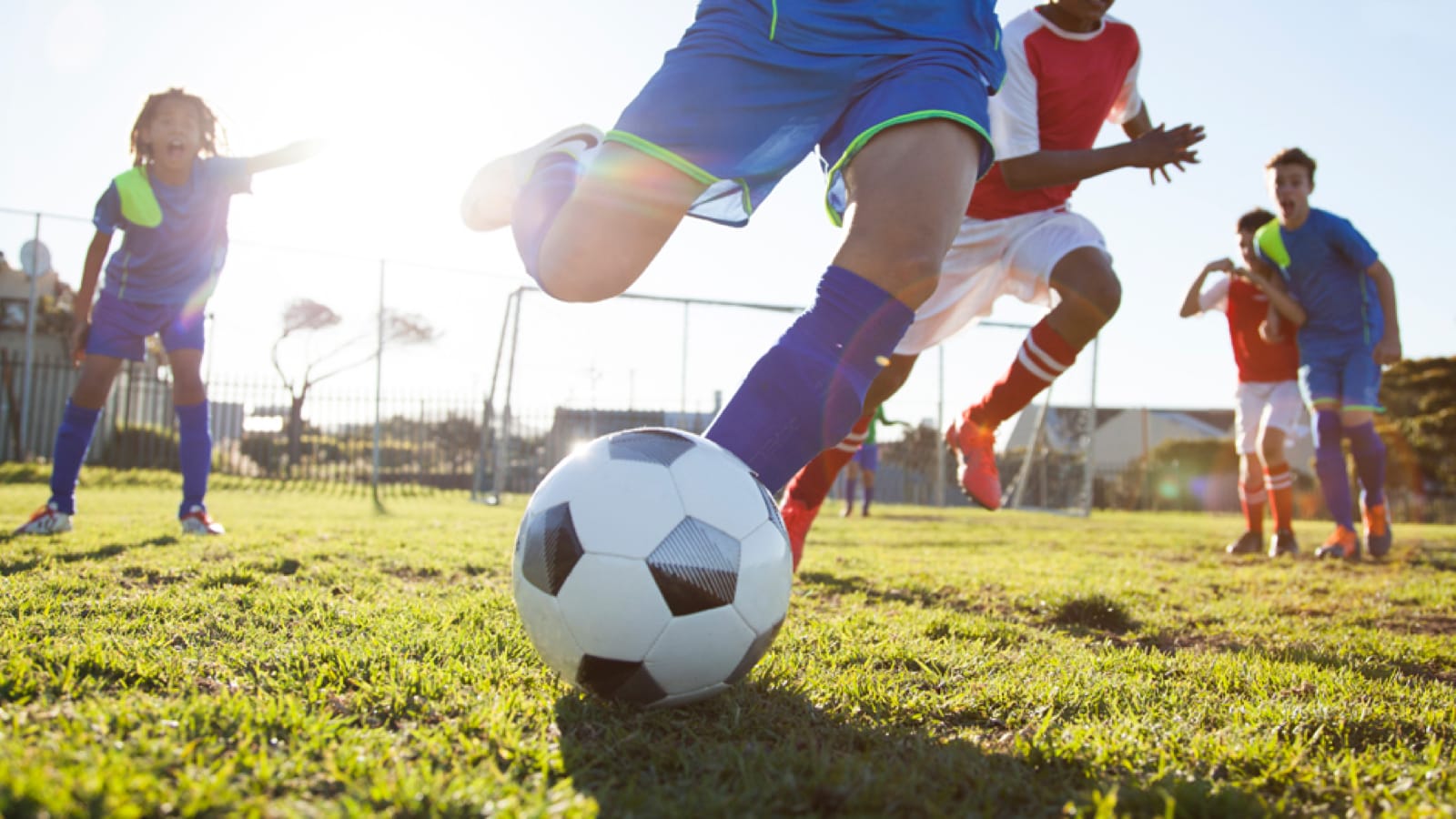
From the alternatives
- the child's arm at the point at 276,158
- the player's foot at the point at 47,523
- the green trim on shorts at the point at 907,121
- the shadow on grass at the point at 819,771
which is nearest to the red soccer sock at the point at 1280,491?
the green trim on shorts at the point at 907,121

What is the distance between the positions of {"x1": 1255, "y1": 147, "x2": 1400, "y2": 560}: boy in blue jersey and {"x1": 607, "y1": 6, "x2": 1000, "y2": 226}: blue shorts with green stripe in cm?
452

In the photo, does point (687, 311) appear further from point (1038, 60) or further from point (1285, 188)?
point (1038, 60)

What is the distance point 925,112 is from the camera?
1913 millimetres

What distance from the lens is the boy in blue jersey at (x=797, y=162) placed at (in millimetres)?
1786

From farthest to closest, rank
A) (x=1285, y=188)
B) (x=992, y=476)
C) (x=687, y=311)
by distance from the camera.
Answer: (x=687, y=311) → (x=1285, y=188) → (x=992, y=476)

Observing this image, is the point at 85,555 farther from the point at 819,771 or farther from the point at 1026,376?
the point at 1026,376

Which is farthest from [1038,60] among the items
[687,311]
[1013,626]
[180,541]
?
[687,311]

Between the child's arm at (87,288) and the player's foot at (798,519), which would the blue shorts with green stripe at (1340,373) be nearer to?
the player's foot at (798,519)

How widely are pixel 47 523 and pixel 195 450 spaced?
29.1 inches

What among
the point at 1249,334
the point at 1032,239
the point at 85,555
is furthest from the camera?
the point at 1249,334

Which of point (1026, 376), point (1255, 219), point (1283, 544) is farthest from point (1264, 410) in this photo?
point (1026, 376)

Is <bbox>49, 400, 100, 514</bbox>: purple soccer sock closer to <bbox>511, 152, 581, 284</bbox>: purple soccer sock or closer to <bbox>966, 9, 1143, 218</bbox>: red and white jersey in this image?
<bbox>511, 152, 581, 284</bbox>: purple soccer sock

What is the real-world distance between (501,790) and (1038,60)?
318cm

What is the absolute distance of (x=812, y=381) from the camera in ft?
5.74
